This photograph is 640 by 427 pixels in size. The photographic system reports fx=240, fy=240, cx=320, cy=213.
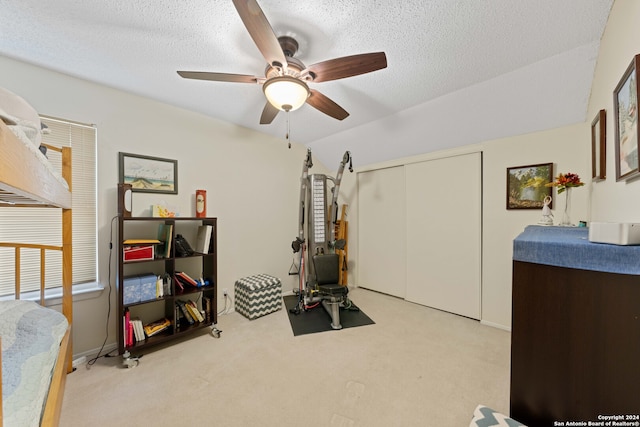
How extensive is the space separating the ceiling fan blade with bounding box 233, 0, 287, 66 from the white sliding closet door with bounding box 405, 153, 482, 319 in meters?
2.41

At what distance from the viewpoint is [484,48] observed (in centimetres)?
167

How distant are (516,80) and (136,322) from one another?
3821mm

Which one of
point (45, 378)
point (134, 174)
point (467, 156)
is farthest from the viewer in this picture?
point (467, 156)

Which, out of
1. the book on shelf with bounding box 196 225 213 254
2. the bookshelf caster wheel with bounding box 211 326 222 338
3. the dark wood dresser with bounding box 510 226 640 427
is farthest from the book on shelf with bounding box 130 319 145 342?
the dark wood dresser with bounding box 510 226 640 427

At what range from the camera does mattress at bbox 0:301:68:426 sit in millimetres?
746

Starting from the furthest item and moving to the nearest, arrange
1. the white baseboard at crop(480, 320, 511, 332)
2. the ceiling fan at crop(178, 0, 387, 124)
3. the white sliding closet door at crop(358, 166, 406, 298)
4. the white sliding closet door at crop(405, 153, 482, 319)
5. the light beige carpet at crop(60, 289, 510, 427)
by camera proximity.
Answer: the white sliding closet door at crop(358, 166, 406, 298)
the white sliding closet door at crop(405, 153, 482, 319)
the white baseboard at crop(480, 320, 511, 332)
the light beige carpet at crop(60, 289, 510, 427)
the ceiling fan at crop(178, 0, 387, 124)

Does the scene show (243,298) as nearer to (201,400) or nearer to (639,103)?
(201,400)

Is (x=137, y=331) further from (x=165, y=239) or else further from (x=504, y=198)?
(x=504, y=198)

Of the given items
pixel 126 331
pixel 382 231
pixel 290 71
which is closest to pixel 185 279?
pixel 126 331

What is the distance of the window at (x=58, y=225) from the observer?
182cm

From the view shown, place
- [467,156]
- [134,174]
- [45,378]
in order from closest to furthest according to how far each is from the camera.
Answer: [45,378] → [134,174] → [467,156]

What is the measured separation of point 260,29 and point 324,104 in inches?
31.5

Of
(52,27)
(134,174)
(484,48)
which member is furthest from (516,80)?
(134,174)

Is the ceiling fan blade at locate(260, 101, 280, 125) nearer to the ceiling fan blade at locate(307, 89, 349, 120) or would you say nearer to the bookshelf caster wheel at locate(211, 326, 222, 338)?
the ceiling fan blade at locate(307, 89, 349, 120)
